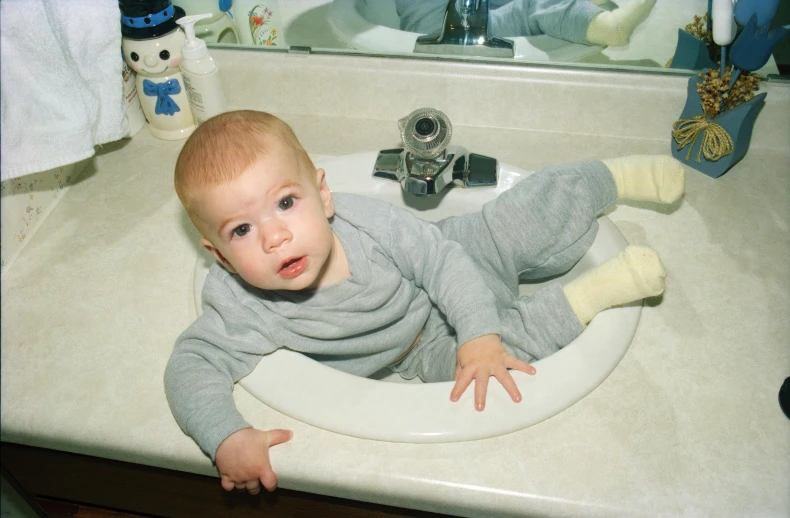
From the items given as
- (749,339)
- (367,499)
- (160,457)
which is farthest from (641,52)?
(160,457)

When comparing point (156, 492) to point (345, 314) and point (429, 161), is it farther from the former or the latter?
point (429, 161)

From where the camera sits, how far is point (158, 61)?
36.6 inches

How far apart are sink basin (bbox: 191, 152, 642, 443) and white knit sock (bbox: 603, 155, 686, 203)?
0.16m

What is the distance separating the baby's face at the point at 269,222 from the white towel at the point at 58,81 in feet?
0.74

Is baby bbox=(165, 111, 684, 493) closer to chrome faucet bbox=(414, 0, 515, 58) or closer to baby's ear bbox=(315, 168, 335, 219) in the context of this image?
baby's ear bbox=(315, 168, 335, 219)

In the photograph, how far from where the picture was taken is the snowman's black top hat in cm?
90

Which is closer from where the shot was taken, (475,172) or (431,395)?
(431,395)

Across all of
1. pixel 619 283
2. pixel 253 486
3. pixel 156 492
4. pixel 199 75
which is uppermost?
pixel 199 75

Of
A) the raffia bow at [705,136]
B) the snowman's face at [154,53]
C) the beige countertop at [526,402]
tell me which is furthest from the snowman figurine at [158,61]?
the raffia bow at [705,136]

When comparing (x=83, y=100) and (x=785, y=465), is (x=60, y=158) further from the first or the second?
(x=785, y=465)

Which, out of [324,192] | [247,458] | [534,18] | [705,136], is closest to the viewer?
[247,458]

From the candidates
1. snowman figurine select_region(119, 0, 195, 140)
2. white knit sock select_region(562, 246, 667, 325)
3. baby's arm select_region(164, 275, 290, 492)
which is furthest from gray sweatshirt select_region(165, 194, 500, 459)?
snowman figurine select_region(119, 0, 195, 140)

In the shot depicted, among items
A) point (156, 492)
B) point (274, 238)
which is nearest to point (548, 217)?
point (274, 238)

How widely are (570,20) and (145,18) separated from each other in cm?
62
